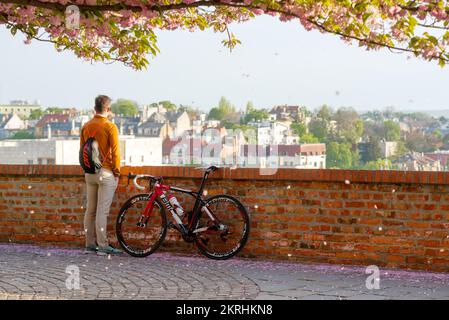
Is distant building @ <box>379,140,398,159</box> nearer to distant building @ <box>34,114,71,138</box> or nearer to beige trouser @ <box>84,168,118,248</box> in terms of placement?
beige trouser @ <box>84,168,118,248</box>

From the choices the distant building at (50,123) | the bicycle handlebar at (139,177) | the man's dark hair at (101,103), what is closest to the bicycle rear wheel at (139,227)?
the bicycle handlebar at (139,177)

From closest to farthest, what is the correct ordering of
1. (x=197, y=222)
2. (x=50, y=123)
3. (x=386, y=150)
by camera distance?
(x=197, y=222) → (x=386, y=150) → (x=50, y=123)

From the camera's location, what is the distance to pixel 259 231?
353 inches

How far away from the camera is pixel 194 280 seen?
24.9 ft

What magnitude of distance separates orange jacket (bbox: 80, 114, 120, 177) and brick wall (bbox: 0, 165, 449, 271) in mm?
559

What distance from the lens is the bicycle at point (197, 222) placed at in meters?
8.91

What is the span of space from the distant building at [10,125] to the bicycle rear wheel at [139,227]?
55016 millimetres

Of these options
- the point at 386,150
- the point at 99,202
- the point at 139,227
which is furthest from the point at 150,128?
the point at 99,202

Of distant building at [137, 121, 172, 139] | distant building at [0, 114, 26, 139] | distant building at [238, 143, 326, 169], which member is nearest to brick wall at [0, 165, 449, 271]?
distant building at [238, 143, 326, 169]

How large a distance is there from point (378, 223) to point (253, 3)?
2.70 metres

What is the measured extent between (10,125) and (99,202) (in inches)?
2561

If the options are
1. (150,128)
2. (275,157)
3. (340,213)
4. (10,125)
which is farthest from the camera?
(10,125)

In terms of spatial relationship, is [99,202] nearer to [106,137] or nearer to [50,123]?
[106,137]
